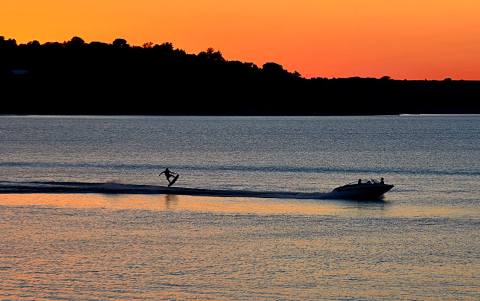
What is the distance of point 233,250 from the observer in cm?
4619

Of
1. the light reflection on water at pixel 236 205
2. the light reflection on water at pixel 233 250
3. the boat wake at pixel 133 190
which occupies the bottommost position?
the light reflection on water at pixel 233 250

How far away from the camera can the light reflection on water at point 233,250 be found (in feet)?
124

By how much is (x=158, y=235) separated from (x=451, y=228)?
46.9ft

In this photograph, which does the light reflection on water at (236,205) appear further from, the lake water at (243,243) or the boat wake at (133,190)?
the boat wake at (133,190)

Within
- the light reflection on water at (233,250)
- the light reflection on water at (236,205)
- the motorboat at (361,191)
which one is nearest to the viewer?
the light reflection on water at (233,250)

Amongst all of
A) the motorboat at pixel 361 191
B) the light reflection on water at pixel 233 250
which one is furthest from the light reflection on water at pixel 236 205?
the motorboat at pixel 361 191

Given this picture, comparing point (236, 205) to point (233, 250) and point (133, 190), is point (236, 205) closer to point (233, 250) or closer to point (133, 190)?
point (133, 190)

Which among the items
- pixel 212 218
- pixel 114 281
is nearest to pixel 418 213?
pixel 212 218

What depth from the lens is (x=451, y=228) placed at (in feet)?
177

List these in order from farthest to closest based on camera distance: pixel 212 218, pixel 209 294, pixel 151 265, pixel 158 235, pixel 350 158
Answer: pixel 350 158, pixel 212 218, pixel 158 235, pixel 151 265, pixel 209 294

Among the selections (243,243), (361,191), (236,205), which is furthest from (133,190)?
(243,243)

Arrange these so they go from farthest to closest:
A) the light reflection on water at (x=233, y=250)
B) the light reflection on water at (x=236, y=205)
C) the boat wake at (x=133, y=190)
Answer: the boat wake at (x=133, y=190) → the light reflection on water at (x=236, y=205) → the light reflection on water at (x=233, y=250)

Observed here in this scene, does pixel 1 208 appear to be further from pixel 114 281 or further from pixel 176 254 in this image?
pixel 114 281

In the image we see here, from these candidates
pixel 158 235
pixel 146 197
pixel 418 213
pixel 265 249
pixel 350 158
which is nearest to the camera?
pixel 265 249
